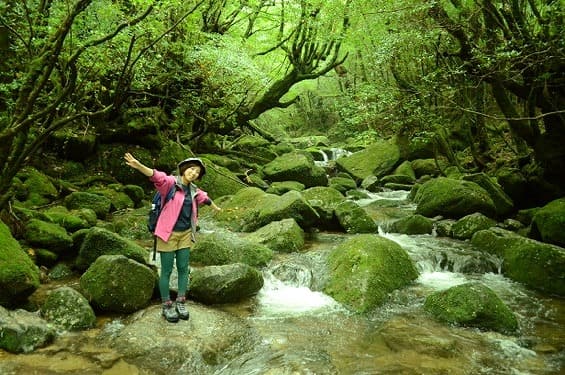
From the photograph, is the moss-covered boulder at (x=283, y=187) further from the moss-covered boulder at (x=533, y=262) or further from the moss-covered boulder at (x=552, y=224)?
the moss-covered boulder at (x=552, y=224)

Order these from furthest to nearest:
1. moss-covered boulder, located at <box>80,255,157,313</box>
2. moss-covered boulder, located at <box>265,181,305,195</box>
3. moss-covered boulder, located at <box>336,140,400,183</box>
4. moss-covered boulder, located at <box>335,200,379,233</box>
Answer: moss-covered boulder, located at <box>336,140,400,183</box> → moss-covered boulder, located at <box>265,181,305,195</box> → moss-covered boulder, located at <box>335,200,379,233</box> → moss-covered boulder, located at <box>80,255,157,313</box>

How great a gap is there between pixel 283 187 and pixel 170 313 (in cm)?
961

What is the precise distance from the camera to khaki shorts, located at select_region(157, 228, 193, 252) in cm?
534

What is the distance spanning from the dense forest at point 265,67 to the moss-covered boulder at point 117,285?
74.4 inches

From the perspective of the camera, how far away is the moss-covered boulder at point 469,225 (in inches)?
404

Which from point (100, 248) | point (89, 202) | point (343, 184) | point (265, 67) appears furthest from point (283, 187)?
A: point (100, 248)

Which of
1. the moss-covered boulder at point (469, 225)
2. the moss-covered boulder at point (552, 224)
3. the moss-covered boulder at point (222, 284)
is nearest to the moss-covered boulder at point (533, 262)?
the moss-covered boulder at point (552, 224)

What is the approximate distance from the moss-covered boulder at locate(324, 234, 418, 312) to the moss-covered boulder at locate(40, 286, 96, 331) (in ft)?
12.0

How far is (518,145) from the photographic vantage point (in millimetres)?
12328

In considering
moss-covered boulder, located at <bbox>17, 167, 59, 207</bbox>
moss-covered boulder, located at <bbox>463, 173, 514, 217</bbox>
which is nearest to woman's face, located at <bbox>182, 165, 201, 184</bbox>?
moss-covered boulder, located at <bbox>17, 167, 59, 207</bbox>

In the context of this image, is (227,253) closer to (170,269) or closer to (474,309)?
(170,269)

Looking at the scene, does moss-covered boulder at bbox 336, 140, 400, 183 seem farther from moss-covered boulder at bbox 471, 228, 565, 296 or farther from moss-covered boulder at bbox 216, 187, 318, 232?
moss-covered boulder at bbox 471, 228, 565, 296

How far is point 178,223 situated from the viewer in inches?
210

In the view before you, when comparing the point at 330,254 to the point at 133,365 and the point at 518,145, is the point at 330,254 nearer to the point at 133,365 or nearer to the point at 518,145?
the point at 133,365
